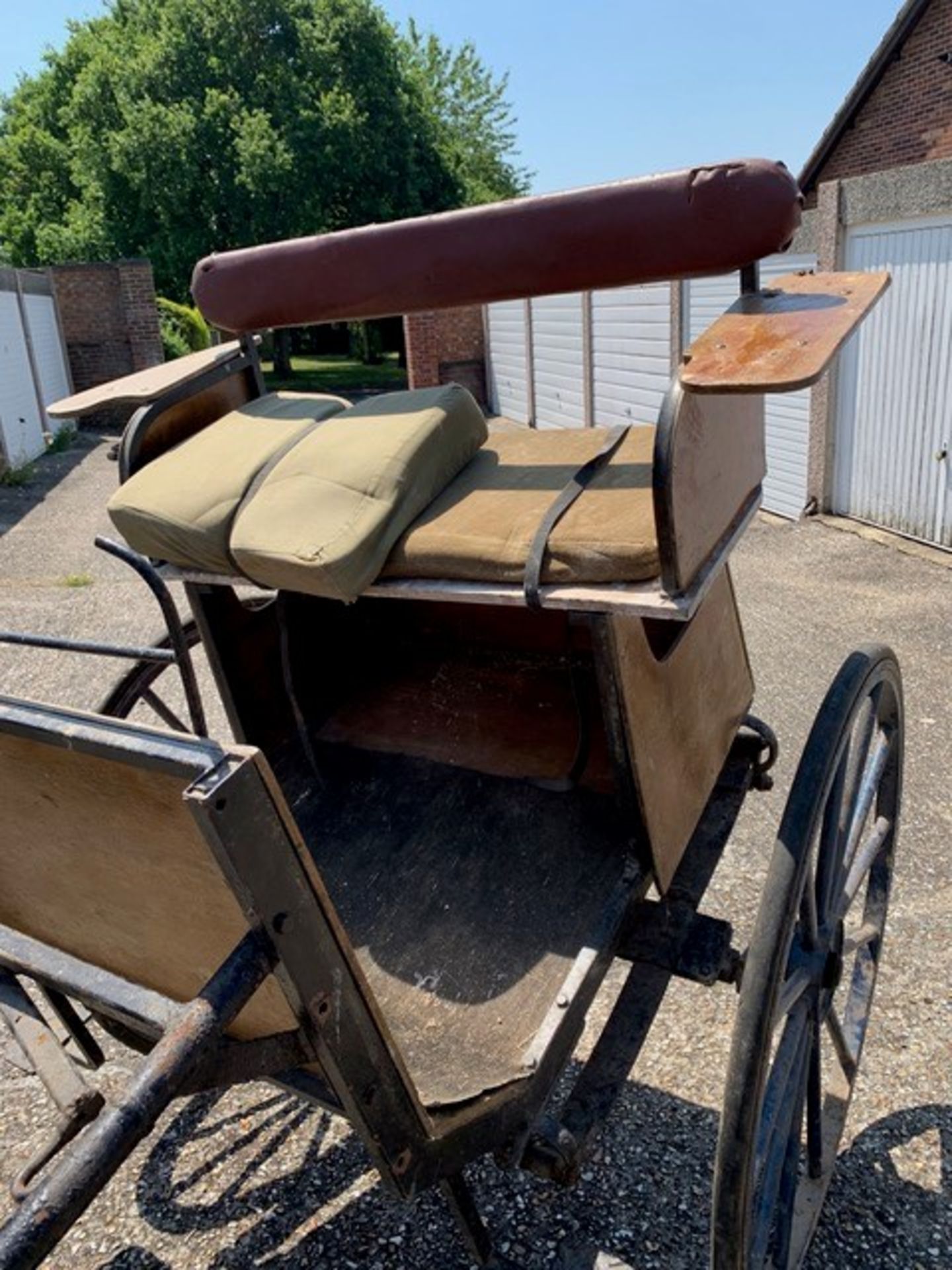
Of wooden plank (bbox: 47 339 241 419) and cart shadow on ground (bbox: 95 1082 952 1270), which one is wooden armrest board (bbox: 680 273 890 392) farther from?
cart shadow on ground (bbox: 95 1082 952 1270)

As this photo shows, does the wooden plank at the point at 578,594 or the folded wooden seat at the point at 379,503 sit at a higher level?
the folded wooden seat at the point at 379,503

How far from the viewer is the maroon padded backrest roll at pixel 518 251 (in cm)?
161

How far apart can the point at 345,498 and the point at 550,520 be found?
15.0 inches

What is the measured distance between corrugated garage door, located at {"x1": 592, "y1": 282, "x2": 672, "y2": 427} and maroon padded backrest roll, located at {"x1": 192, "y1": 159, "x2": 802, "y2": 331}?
7440 mm

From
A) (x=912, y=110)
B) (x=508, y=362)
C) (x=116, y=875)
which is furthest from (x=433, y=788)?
(x=912, y=110)

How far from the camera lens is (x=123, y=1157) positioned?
0.93 meters

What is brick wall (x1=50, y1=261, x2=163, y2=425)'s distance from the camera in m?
15.9

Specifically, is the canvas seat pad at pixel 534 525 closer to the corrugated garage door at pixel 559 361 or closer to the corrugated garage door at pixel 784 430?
the corrugated garage door at pixel 784 430

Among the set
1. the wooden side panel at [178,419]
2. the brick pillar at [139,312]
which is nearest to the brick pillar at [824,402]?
the wooden side panel at [178,419]

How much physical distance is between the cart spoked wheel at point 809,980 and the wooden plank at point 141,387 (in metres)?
1.49

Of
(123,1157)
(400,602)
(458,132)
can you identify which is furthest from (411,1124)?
(458,132)

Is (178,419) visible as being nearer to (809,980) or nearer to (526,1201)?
(809,980)

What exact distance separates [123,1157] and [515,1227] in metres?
1.39

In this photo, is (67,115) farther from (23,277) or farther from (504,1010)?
(504,1010)
